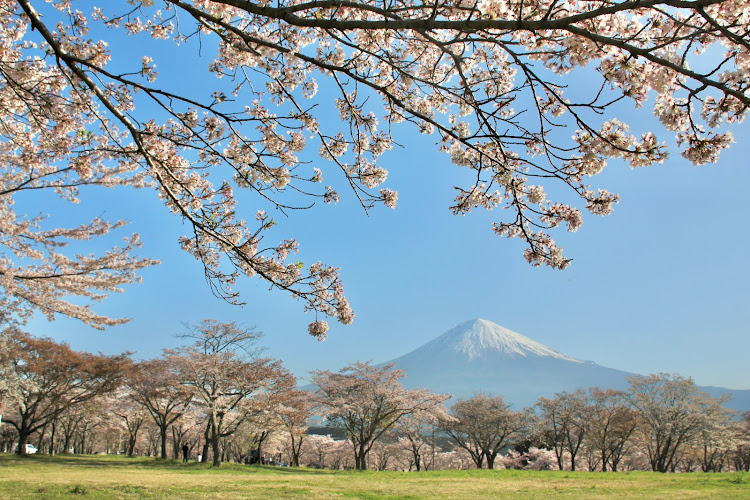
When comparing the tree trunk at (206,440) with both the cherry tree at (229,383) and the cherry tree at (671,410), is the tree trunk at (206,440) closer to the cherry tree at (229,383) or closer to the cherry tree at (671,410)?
the cherry tree at (229,383)

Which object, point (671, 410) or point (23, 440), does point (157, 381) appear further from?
point (671, 410)

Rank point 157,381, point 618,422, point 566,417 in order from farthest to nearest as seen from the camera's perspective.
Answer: point 566,417 < point 618,422 < point 157,381

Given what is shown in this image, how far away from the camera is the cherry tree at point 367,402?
24031mm

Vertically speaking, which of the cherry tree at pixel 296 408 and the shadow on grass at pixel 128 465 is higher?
the cherry tree at pixel 296 408

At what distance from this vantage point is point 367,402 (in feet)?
78.7

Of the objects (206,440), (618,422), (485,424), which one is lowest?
(485,424)

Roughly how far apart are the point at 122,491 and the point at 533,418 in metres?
33.1

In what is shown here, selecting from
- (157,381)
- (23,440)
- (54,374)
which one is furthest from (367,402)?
(23,440)

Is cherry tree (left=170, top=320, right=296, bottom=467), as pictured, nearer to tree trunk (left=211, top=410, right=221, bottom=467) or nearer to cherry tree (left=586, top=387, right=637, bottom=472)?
tree trunk (left=211, top=410, right=221, bottom=467)

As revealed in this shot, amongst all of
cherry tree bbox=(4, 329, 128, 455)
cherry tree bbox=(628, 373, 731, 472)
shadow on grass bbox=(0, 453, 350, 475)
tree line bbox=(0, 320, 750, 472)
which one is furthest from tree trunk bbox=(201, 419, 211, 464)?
cherry tree bbox=(628, 373, 731, 472)

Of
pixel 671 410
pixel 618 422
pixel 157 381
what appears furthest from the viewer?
pixel 618 422

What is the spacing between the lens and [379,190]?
456 cm

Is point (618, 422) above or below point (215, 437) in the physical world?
below

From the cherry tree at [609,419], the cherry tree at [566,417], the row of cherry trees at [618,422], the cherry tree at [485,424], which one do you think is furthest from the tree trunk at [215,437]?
the cherry tree at [609,419]
